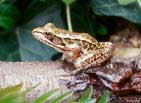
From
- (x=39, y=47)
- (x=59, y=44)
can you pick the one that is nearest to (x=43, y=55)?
(x=39, y=47)

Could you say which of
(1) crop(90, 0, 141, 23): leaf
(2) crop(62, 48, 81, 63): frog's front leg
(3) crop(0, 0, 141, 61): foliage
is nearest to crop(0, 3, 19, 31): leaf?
(3) crop(0, 0, 141, 61): foliage

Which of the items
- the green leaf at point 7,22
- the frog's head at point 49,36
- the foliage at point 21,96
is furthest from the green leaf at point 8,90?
the green leaf at point 7,22

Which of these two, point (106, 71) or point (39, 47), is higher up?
point (39, 47)

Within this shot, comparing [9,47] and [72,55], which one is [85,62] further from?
[9,47]

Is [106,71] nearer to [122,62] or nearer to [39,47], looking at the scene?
[122,62]

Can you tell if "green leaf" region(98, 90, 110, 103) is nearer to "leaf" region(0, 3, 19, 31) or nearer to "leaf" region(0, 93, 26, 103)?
"leaf" region(0, 93, 26, 103)

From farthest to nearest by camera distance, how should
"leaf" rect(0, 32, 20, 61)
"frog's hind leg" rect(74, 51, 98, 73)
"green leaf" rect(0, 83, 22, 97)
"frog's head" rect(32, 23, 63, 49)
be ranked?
"leaf" rect(0, 32, 20, 61), "frog's head" rect(32, 23, 63, 49), "frog's hind leg" rect(74, 51, 98, 73), "green leaf" rect(0, 83, 22, 97)

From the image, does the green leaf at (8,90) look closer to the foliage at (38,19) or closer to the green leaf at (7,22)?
the foliage at (38,19)

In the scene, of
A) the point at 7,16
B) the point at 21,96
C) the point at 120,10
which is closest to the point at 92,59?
the point at 21,96
